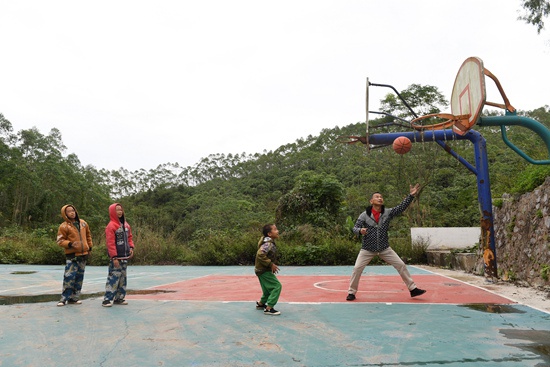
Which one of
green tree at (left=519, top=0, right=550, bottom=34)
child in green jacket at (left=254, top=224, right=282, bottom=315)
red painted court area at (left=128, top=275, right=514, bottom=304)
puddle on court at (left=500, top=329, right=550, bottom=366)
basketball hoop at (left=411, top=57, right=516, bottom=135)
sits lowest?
red painted court area at (left=128, top=275, right=514, bottom=304)

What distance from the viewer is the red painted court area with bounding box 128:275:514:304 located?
668 cm

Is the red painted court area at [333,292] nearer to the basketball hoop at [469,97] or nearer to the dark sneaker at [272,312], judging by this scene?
the dark sneaker at [272,312]

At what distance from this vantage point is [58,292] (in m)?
8.41

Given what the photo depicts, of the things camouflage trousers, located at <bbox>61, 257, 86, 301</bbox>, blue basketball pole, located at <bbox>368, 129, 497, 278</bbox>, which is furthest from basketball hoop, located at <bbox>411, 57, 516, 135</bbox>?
camouflage trousers, located at <bbox>61, 257, 86, 301</bbox>

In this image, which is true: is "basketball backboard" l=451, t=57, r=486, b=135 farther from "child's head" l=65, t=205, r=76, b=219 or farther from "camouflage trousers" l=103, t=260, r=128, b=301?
"child's head" l=65, t=205, r=76, b=219

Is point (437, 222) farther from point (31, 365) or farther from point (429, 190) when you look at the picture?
point (31, 365)

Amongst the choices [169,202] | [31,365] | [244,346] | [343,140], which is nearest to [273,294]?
[244,346]

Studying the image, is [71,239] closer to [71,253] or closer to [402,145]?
[71,253]

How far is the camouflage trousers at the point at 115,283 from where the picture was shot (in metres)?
6.40

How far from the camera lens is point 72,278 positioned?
6570 millimetres

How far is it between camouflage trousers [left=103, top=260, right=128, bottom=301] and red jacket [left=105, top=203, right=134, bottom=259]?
0.15 metres

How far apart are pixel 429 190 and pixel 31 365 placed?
27.5 m

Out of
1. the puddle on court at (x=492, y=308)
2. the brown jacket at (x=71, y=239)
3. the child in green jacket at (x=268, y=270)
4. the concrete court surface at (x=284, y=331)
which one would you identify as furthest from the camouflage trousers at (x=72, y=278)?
the puddle on court at (x=492, y=308)

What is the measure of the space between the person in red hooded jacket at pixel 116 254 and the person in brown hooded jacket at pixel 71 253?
0.49 m
